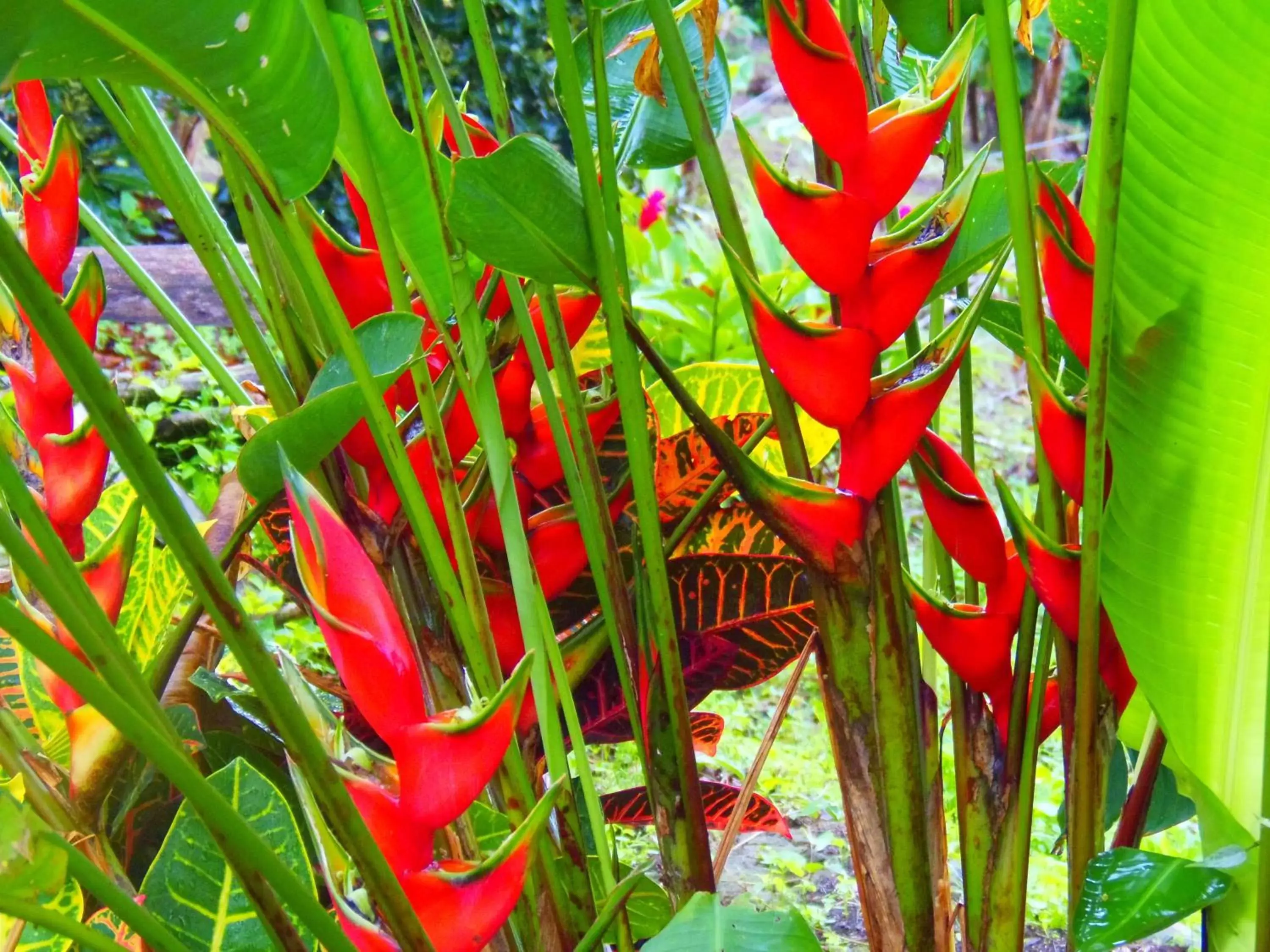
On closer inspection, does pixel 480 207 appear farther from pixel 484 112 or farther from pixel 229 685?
pixel 484 112

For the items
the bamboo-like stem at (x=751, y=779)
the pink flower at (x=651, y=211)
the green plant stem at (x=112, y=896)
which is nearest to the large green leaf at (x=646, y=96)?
the bamboo-like stem at (x=751, y=779)

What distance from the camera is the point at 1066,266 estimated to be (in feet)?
1.17

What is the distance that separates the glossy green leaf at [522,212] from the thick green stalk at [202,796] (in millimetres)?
178

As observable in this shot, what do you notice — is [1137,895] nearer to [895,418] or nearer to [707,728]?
[895,418]

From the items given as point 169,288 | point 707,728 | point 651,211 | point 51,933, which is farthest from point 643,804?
point 169,288

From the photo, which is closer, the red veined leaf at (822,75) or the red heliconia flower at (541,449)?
the red veined leaf at (822,75)

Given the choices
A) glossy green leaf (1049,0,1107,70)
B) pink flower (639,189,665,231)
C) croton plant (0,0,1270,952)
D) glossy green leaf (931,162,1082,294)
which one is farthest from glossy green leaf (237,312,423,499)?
pink flower (639,189,665,231)

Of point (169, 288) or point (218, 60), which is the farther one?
point (169, 288)

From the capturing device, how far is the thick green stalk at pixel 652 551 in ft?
1.08

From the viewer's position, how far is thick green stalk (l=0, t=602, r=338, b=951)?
0.19m

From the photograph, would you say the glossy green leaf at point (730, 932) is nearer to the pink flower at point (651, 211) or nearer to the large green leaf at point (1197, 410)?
the large green leaf at point (1197, 410)

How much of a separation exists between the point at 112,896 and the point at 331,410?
5.6 inches

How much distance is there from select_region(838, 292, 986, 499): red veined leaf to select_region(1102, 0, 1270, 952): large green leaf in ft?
0.19

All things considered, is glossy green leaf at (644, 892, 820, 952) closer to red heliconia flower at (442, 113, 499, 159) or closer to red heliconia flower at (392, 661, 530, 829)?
red heliconia flower at (392, 661, 530, 829)
